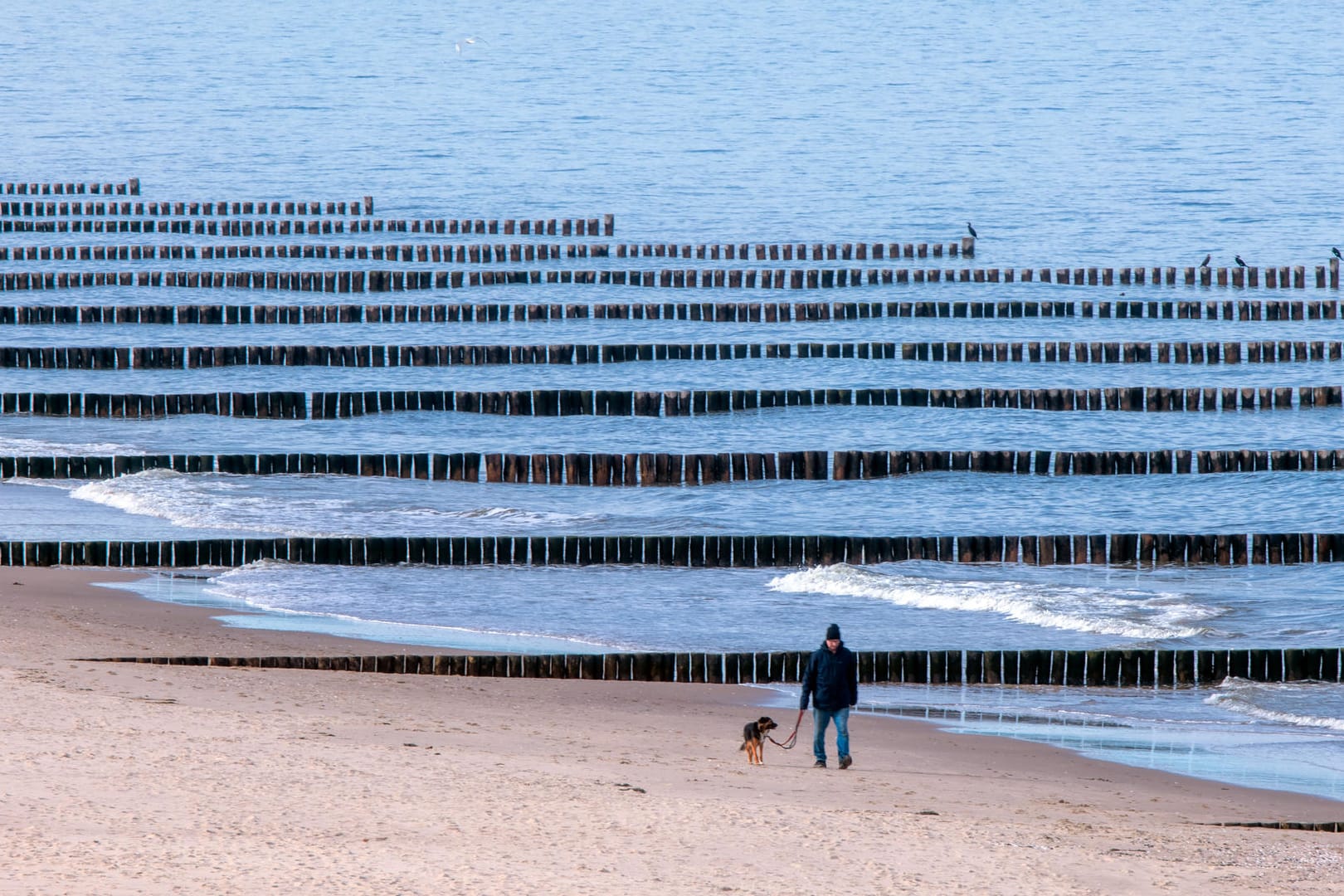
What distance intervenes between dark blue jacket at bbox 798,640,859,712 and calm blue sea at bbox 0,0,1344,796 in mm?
2242

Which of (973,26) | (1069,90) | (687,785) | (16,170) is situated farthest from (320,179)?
(973,26)

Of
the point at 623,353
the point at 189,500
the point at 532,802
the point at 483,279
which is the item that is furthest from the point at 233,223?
the point at 532,802

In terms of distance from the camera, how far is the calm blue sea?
19.0 meters

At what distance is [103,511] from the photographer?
2408 cm

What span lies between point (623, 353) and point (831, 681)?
93.3 feet

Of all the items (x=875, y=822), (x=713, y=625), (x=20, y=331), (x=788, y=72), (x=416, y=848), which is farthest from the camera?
(x=788, y=72)

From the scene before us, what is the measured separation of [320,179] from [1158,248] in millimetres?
47992

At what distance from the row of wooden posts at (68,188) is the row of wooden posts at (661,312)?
36.5 metres

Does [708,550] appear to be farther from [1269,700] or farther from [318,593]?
[1269,700]

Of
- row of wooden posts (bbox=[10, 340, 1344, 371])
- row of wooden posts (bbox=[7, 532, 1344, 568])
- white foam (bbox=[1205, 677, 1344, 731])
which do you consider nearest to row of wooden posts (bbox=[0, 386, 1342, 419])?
row of wooden posts (bbox=[10, 340, 1344, 371])

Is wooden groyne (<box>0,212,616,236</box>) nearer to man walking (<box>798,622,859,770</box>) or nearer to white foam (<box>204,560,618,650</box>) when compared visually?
white foam (<box>204,560,618,650</box>)

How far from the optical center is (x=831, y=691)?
530 inches

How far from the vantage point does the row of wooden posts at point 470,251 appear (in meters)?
61.2

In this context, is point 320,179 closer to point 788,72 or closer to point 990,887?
point 788,72
